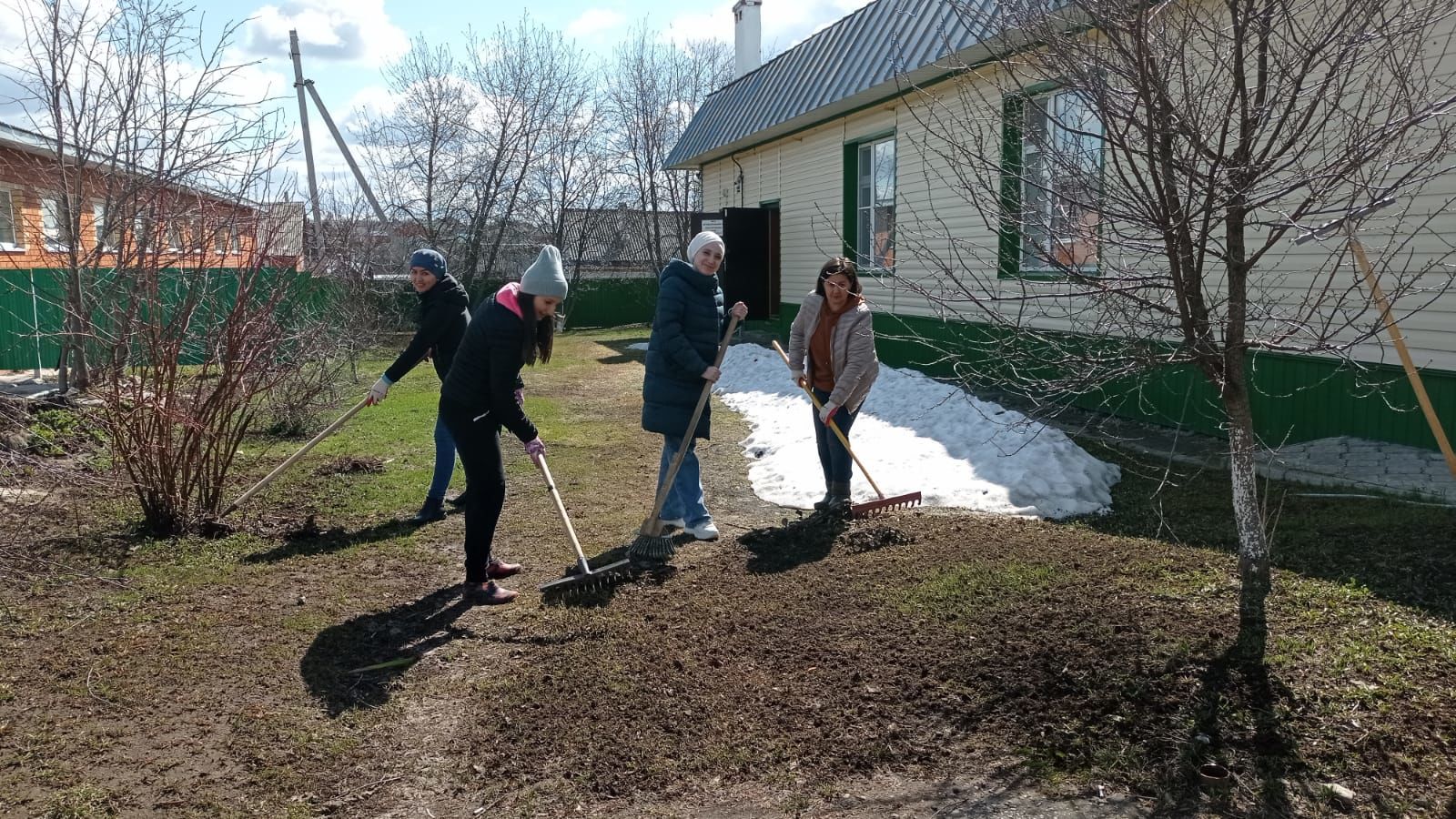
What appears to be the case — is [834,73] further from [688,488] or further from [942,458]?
[688,488]

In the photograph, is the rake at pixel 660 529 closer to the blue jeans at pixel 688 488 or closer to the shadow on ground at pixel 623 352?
the blue jeans at pixel 688 488

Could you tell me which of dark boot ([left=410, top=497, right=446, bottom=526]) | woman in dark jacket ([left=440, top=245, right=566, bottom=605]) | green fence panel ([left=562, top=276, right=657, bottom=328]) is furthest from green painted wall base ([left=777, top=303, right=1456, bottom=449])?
green fence panel ([left=562, top=276, right=657, bottom=328])

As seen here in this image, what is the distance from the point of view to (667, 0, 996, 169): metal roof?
33.4 ft

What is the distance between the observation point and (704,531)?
19.6 feet

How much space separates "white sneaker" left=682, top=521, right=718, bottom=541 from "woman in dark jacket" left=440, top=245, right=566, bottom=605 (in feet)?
4.39

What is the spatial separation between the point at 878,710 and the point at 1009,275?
229 cm

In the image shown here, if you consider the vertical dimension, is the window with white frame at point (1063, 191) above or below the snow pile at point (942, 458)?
above

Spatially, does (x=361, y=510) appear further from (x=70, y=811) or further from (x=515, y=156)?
(x=515, y=156)

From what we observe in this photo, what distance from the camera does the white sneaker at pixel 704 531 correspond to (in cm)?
596

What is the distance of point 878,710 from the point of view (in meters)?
3.69

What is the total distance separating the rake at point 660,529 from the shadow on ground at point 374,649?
3.21ft

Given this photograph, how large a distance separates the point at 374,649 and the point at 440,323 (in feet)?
8.07

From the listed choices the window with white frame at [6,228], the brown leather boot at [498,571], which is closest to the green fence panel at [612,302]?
the window with white frame at [6,228]

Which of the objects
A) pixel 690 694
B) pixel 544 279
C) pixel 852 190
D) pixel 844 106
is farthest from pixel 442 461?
pixel 852 190
